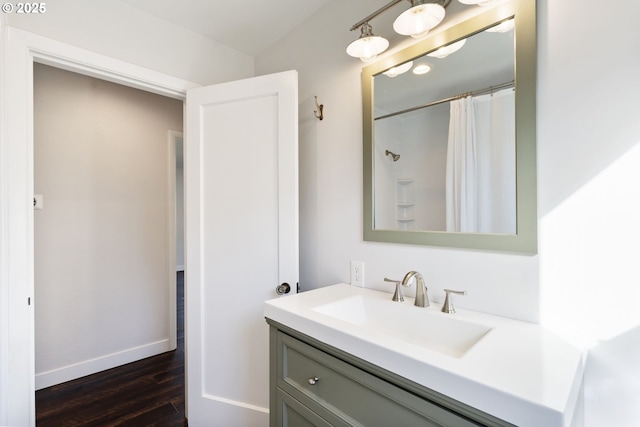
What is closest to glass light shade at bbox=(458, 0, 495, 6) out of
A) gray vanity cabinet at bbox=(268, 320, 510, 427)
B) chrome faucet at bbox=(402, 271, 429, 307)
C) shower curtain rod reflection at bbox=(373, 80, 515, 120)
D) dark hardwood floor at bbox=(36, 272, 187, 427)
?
shower curtain rod reflection at bbox=(373, 80, 515, 120)

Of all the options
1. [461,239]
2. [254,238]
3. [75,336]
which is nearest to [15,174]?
[254,238]

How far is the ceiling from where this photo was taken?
5.26 ft

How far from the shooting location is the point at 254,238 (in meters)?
1.62

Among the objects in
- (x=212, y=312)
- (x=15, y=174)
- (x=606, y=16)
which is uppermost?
(x=606, y=16)

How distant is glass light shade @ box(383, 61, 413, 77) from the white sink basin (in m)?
1.02

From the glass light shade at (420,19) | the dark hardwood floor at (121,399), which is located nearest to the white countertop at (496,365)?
the glass light shade at (420,19)

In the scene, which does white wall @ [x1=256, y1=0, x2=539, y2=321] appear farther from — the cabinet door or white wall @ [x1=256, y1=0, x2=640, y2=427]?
the cabinet door

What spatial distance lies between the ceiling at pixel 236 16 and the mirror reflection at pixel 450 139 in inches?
29.0

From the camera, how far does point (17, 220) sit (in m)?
1.32

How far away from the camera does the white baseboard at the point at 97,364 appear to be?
2.16 meters

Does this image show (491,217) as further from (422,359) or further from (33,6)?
(33,6)

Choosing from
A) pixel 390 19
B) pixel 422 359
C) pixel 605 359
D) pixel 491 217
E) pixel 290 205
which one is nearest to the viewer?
pixel 422 359

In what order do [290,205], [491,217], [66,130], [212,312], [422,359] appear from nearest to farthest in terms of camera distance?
1. [422,359]
2. [491,217]
3. [290,205]
4. [212,312]
5. [66,130]

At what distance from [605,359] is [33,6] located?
2.60 m
